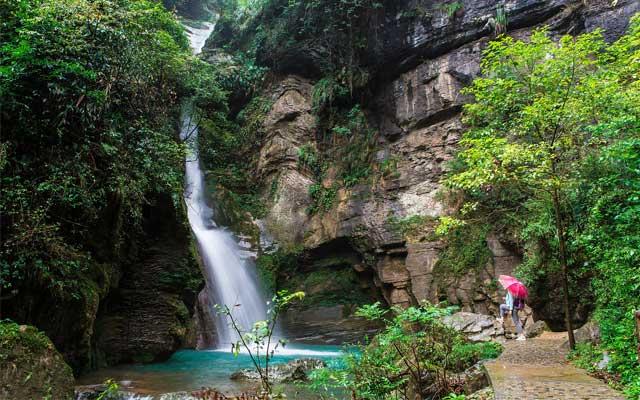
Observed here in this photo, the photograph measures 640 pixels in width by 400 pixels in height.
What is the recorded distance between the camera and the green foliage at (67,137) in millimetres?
7484

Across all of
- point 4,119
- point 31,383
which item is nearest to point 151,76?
point 4,119

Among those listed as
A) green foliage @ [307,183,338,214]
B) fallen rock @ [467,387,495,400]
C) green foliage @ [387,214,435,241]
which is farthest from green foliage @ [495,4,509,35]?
fallen rock @ [467,387,495,400]

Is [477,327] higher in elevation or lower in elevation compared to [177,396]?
higher

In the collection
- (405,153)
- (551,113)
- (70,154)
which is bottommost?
(551,113)

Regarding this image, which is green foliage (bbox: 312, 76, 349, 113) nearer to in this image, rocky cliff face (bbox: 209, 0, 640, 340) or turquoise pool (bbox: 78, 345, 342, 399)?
rocky cliff face (bbox: 209, 0, 640, 340)

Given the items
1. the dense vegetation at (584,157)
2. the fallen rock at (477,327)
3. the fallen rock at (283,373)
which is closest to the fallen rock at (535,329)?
the fallen rock at (477,327)

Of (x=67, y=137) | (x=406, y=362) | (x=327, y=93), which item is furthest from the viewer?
(x=327, y=93)

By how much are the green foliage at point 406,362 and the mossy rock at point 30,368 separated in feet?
11.9

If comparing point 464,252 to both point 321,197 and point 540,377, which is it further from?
point 540,377

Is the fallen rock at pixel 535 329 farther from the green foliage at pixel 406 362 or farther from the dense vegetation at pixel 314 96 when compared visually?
the dense vegetation at pixel 314 96

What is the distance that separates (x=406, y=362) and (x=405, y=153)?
13.2 m

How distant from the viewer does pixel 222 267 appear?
17.0 meters

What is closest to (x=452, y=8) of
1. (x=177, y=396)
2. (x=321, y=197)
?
(x=321, y=197)

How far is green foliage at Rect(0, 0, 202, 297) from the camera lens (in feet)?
24.6
